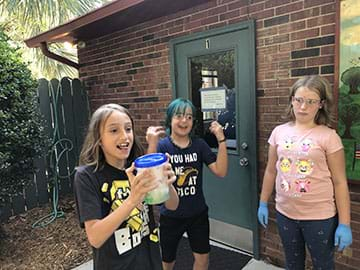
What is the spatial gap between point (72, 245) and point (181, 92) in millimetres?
2086

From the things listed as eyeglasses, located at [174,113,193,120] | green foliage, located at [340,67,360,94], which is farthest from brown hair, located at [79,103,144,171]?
green foliage, located at [340,67,360,94]

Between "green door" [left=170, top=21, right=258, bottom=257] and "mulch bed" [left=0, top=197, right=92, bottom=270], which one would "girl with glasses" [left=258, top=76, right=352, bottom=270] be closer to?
"green door" [left=170, top=21, right=258, bottom=257]

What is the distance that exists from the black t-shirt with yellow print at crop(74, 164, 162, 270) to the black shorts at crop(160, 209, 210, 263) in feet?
2.06

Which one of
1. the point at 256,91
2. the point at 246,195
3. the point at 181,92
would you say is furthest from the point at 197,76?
the point at 246,195

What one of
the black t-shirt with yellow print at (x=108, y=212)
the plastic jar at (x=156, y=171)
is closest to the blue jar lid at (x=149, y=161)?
the plastic jar at (x=156, y=171)

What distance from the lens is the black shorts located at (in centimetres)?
207

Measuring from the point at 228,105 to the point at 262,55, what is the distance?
576mm

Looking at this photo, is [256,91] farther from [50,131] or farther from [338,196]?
[50,131]

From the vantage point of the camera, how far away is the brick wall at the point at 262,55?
7.44ft

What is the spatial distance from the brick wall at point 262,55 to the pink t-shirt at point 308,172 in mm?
649

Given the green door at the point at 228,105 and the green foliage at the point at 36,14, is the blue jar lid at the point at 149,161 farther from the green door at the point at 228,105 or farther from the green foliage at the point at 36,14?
the green foliage at the point at 36,14

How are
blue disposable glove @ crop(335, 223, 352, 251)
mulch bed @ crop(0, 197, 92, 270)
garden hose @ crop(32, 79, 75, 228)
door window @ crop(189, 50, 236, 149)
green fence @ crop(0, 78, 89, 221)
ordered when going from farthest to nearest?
garden hose @ crop(32, 79, 75, 228), green fence @ crop(0, 78, 89, 221), mulch bed @ crop(0, 197, 92, 270), door window @ crop(189, 50, 236, 149), blue disposable glove @ crop(335, 223, 352, 251)

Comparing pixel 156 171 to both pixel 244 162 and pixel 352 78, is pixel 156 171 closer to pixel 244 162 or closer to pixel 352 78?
pixel 352 78

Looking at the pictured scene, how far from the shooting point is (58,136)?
4.54 m
